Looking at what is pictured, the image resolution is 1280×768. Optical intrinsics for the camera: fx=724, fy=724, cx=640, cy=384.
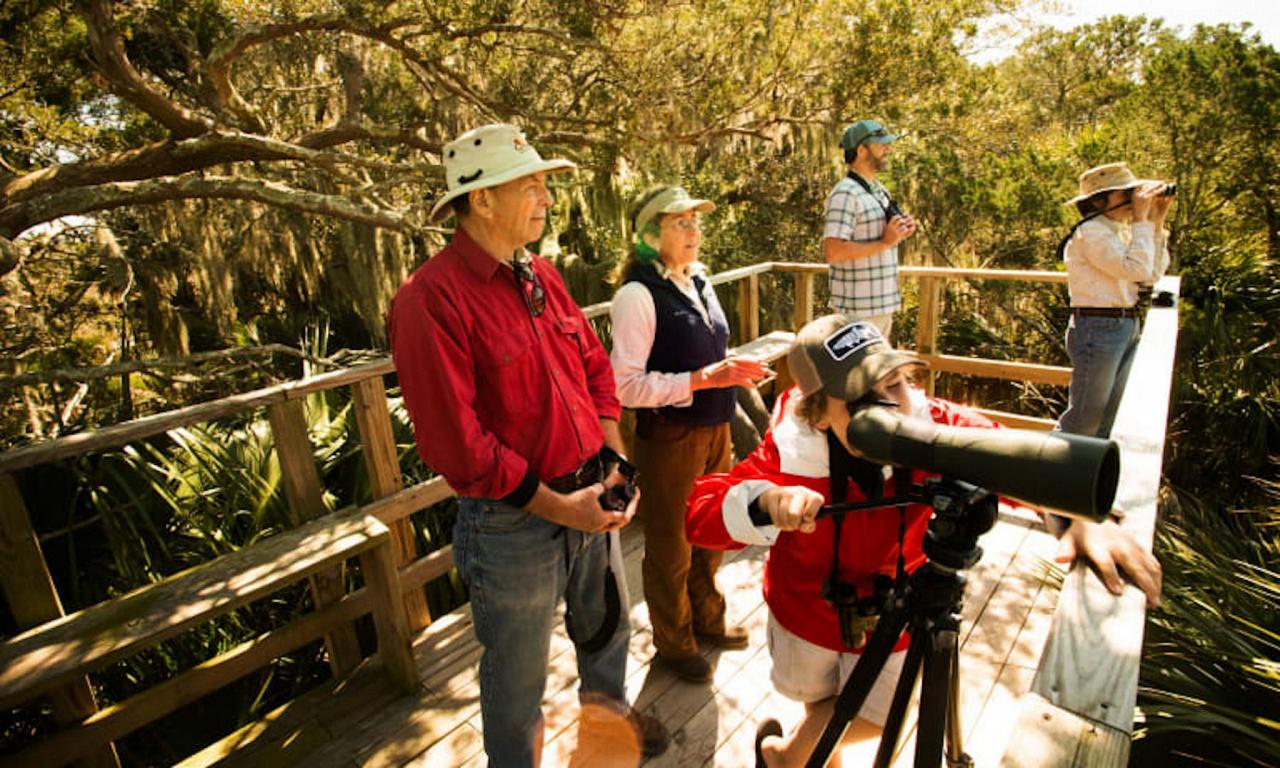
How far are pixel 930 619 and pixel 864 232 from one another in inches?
103

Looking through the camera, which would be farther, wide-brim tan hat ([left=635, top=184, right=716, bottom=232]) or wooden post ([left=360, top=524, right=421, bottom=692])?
wooden post ([left=360, top=524, right=421, bottom=692])

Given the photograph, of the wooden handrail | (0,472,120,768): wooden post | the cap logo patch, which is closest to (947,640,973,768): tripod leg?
the cap logo patch

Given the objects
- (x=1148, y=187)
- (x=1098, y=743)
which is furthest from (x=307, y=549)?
(x=1148, y=187)

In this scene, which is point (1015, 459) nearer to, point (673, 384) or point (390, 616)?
point (673, 384)

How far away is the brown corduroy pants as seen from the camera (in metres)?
2.32

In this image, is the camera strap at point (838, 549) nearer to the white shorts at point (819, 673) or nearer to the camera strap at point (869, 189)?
the white shorts at point (819, 673)

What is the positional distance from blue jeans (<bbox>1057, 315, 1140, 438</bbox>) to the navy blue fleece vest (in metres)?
2.09

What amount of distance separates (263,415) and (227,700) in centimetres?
131

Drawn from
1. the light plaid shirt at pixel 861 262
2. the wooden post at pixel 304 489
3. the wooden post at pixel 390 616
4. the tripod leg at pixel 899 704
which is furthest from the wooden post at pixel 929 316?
the tripod leg at pixel 899 704

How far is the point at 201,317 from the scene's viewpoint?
787 cm

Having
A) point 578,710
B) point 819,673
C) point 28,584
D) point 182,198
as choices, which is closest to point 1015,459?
point 819,673

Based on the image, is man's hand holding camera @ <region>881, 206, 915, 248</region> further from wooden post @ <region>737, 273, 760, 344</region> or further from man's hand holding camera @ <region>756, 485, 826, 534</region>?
man's hand holding camera @ <region>756, 485, 826, 534</region>

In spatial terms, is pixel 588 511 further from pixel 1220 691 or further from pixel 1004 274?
pixel 1004 274

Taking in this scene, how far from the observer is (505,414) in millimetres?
1624
